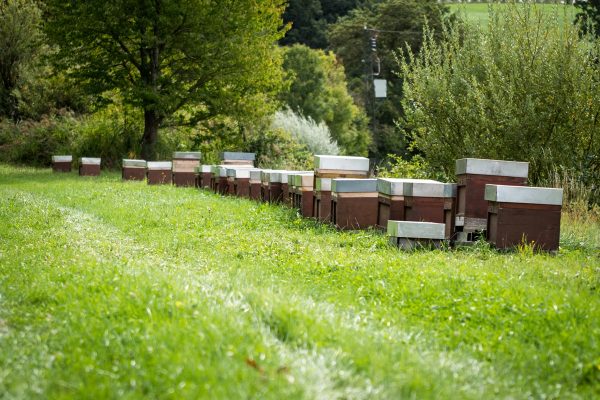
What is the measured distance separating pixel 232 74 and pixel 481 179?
20.5m

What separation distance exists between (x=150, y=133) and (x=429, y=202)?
69.7ft

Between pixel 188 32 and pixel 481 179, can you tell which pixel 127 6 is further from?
pixel 481 179

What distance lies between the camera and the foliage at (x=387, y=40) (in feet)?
187

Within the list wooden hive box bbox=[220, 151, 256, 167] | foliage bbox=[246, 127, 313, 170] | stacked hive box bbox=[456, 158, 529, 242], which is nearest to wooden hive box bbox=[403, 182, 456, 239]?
stacked hive box bbox=[456, 158, 529, 242]

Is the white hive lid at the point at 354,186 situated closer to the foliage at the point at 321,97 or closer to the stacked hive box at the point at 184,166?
the stacked hive box at the point at 184,166

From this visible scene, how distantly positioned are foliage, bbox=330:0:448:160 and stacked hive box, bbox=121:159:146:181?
105 ft

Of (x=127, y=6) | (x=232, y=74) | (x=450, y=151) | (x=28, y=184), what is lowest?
(x=28, y=184)

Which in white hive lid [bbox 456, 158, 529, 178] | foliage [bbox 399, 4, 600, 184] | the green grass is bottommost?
the green grass

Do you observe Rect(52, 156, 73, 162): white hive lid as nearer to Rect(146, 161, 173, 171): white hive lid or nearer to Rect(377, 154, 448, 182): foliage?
Rect(146, 161, 173, 171): white hive lid

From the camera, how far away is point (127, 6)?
1115 inches

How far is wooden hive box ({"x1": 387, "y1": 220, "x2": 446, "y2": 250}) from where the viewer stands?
30.4 ft

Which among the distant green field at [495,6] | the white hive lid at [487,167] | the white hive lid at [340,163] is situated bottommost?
the white hive lid at [340,163]

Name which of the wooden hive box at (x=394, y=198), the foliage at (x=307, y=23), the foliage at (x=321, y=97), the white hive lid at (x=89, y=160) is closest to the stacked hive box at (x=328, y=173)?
the wooden hive box at (x=394, y=198)

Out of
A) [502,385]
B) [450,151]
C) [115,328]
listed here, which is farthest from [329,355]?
[450,151]
